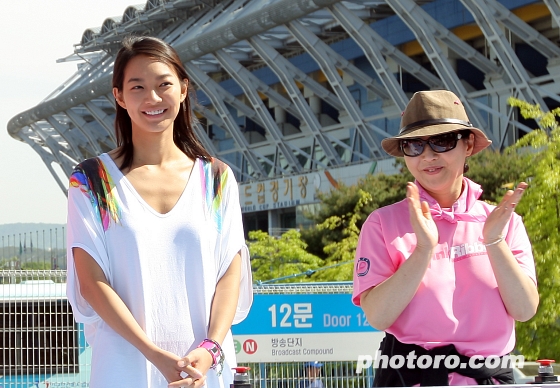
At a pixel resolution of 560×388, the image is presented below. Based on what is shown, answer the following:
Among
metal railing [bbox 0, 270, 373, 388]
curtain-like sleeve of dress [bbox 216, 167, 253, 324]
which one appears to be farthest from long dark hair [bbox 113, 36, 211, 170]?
metal railing [bbox 0, 270, 373, 388]

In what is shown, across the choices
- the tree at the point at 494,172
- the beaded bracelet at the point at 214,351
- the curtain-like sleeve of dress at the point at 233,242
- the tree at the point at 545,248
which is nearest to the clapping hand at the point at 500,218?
the curtain-like sleeve of dress at the point at 233,242

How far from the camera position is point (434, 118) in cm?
387

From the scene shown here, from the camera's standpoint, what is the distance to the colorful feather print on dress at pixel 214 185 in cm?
370

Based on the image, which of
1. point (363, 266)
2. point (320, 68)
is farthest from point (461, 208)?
point (320, 68)

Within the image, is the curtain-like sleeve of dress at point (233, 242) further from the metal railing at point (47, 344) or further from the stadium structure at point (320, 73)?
the stadium structure at point (320, 73)

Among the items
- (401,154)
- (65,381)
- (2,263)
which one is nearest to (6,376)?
(65,381)

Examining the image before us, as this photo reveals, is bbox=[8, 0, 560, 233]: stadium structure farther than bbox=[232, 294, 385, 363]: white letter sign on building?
Yes

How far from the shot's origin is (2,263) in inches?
812

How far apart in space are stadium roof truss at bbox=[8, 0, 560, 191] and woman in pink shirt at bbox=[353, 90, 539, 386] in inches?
1204

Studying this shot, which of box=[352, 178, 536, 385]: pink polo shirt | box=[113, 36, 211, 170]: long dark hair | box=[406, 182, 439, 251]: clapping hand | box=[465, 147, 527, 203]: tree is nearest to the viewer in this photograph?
box=[406, 182, 439, 251]: clapping hand

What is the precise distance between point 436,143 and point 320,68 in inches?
1756

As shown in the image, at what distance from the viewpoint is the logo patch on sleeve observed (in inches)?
148

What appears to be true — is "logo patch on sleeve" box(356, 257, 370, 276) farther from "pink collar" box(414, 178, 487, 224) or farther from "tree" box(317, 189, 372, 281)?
"tree" box(317, 189, 372, 281)
